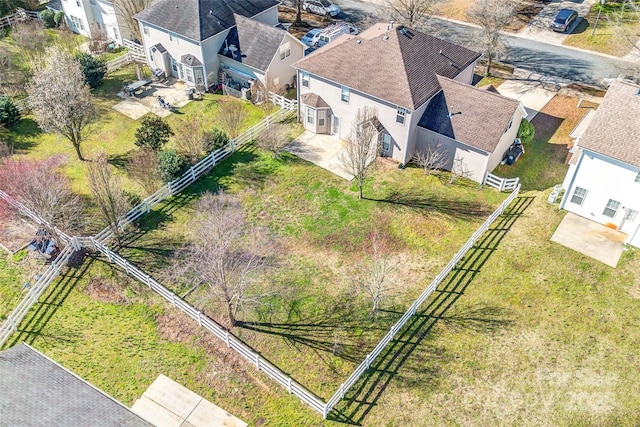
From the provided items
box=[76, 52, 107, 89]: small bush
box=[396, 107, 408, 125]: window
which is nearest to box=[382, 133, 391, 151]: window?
box=[396, 107, 408, 125]: window

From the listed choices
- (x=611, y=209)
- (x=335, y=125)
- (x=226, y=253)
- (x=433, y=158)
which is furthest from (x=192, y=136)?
(x=611, y=209)

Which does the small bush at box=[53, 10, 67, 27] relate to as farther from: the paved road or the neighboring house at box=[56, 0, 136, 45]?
the paved road

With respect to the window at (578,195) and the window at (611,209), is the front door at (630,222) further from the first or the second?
the window at (578,195)

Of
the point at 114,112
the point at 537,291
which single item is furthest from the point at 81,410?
the point at 114,112

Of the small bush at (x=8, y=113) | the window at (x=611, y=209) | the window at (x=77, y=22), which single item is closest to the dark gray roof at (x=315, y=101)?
the window at (x=611, y=209)

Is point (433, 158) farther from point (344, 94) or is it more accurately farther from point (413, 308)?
point (413, 308)

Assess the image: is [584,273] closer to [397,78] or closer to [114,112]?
[397,78]
